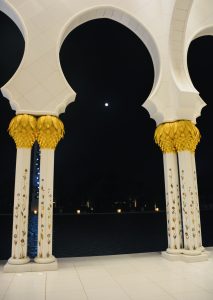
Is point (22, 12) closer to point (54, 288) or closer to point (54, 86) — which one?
point (54, 86)

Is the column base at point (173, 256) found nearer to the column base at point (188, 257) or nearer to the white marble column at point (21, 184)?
the column base at point (188, 257)

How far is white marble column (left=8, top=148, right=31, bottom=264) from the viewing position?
5.07m

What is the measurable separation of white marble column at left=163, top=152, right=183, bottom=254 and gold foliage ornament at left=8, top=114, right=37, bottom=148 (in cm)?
290

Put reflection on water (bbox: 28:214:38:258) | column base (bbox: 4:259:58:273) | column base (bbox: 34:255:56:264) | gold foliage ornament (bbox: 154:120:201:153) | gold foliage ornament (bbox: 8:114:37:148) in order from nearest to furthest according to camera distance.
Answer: column base (bbox: 4:259:58:273) → column base (bbox: 34:255:56:264) → gold foliage ornament (bbox: 8:114:37:148) → gold foliage ornament (bbox: 154:120:201:153) → reflection on water (bbox: 28:214:38:258)

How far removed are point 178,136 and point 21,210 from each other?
3.48m

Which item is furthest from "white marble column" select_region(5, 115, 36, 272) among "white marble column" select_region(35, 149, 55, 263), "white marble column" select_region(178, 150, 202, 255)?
"white marble column" select_region(178, 150, 202, 255)

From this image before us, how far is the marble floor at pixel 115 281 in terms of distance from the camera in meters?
3.50

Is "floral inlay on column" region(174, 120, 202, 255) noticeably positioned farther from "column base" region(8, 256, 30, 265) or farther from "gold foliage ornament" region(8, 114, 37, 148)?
"column base" region(8, 256, 30, 265)

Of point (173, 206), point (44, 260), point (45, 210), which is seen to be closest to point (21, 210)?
point (45, 210)

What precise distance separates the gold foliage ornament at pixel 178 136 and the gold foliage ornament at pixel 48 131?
2264 mm

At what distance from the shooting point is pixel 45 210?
532 cm

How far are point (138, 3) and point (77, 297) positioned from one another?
6.07 m

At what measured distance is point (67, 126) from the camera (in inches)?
548

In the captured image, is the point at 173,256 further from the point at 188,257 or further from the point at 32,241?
the point at 32,241
